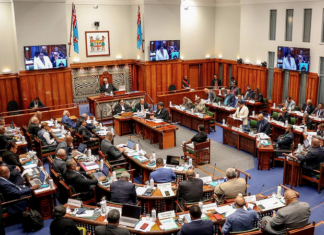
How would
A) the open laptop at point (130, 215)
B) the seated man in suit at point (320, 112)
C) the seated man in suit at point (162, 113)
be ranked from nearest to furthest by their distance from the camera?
the open laptop at point (130, 215)
the seated man in suit at point (320, 112)
the seated man in suit at point (162, 113)

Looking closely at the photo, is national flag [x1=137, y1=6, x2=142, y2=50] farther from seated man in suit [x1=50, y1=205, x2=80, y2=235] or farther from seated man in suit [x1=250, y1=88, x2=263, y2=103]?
seated man in suit [x1=50, y1=205, x2=80, y2=235]

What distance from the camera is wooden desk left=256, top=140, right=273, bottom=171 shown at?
10927 millimetres

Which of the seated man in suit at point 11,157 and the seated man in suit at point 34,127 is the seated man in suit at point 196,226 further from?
the seated man in suit at point 34,127

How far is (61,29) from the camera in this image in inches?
672

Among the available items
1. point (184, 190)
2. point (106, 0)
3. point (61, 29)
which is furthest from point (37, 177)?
point (106, 0)

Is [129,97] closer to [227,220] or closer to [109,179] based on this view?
[109,179]

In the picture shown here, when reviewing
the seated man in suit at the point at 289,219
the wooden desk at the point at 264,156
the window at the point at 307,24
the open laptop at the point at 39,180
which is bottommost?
the wooden desk at the point at 264,156

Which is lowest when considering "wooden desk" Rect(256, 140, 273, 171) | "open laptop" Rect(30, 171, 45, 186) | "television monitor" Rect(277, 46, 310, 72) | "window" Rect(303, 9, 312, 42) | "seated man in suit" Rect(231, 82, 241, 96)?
"wooden desk" Rect(256, 140, 273, 171)

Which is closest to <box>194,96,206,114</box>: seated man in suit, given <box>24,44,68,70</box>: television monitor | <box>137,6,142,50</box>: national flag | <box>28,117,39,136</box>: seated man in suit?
<box>137,6,142,50</box>: national flag

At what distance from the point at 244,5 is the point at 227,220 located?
1591 centimetres

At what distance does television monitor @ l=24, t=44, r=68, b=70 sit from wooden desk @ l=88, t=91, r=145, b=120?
251 cm

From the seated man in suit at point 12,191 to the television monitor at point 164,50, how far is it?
12895mm

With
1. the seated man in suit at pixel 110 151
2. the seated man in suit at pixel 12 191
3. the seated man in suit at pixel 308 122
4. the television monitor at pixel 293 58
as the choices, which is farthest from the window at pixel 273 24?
the seated man in suit at pixel 12 191

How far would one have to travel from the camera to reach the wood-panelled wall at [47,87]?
16.8 meters
